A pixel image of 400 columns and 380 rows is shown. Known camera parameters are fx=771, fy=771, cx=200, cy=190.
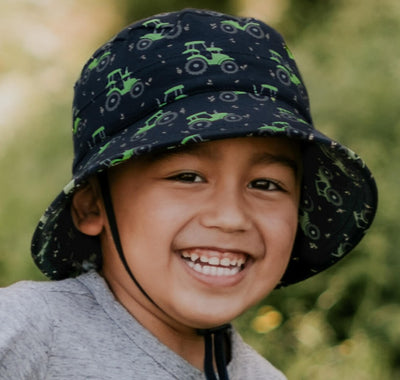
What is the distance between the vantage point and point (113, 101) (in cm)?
183

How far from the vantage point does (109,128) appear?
183 cm

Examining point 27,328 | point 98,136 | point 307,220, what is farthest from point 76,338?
point 307,220

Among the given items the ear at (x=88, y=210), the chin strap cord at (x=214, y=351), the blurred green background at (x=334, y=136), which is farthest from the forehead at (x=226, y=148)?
the blurred green background at (x=334, y=136)

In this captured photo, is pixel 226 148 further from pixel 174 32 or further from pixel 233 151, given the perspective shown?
pixel 174 32

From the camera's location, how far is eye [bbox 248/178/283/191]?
191 cm

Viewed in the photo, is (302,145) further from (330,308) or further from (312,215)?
(330,308)

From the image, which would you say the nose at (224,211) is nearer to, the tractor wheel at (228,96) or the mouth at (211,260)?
the mouth at (211,260)

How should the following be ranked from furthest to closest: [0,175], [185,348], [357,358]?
[0,175], [357,358], [185,348]

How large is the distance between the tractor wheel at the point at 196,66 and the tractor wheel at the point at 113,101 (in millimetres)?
177

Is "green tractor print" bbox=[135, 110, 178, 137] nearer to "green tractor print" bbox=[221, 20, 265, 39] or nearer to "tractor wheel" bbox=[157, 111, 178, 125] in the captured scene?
"tractor wheel" bbox=[157, 111, 178, 125]

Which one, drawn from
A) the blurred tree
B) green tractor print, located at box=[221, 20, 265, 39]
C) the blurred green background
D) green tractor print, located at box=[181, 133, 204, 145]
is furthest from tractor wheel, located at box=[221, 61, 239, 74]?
the blurred tree

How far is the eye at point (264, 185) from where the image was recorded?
1.91m

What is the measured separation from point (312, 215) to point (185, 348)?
54 cm

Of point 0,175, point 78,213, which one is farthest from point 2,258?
point 78,213
